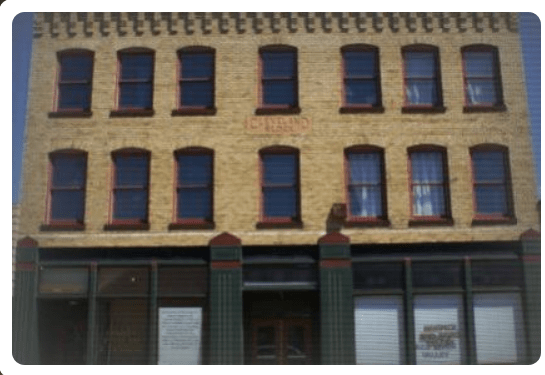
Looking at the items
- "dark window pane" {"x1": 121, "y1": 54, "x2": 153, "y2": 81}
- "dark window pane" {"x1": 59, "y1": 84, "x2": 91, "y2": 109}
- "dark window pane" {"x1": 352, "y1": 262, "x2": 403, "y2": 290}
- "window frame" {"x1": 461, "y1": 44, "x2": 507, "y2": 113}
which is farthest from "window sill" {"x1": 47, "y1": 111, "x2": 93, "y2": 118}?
"window frame" {"x1": 461, "y1": 44, "x2": 507, "y2": 113}

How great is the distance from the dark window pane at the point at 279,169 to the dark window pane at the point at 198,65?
202cm

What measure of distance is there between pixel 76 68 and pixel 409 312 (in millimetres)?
7776

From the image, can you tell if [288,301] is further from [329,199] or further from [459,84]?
[459,84]

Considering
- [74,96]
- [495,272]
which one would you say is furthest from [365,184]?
[74,96]

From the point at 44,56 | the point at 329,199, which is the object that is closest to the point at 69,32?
the point at 44,56

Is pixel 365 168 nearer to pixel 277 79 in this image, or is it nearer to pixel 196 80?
pixel 277 79

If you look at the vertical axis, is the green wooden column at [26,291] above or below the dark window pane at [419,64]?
below

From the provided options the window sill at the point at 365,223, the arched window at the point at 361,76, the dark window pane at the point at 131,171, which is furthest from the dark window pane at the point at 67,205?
the arched window at the point at 361,76

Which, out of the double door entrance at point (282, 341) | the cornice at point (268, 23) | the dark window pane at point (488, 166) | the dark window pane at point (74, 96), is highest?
the cornice at point (268, 23)

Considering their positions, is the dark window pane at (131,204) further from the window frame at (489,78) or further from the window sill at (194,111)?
the window frame at (489,78)

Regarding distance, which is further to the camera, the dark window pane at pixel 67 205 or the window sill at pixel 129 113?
the window sill at pixel 129 113

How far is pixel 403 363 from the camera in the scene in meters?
13.2

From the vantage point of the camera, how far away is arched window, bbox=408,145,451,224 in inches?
561

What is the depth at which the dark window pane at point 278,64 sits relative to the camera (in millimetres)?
14844
